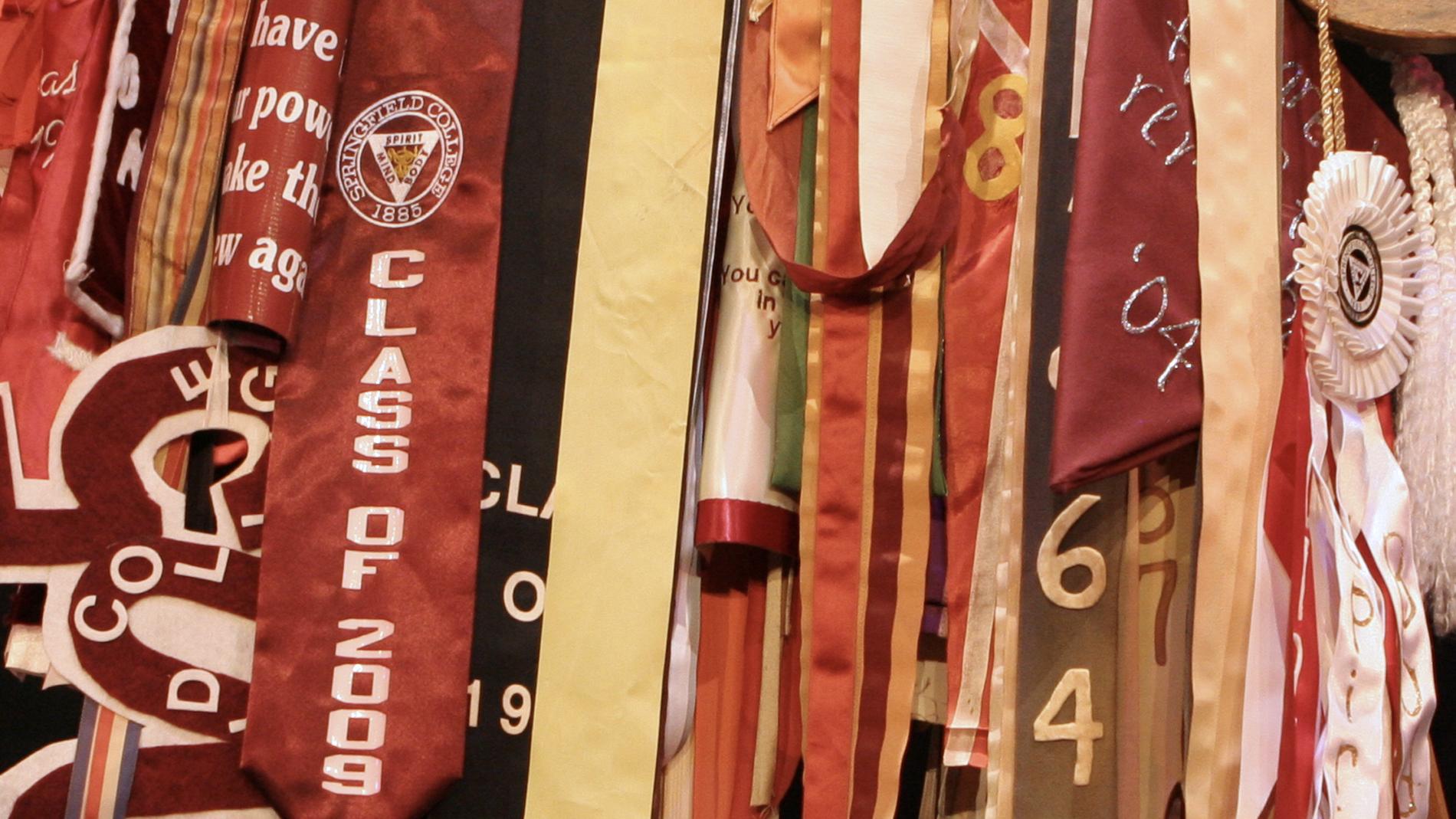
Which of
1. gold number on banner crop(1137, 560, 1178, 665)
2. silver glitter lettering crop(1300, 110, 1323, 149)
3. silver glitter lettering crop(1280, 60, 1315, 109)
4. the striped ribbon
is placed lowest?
the striped ribbon

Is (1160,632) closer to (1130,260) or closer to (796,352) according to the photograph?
(1130,260)

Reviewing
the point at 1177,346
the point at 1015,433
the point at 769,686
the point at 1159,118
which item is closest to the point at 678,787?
the point at 769,686

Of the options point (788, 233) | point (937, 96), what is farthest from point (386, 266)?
point (937, 96)

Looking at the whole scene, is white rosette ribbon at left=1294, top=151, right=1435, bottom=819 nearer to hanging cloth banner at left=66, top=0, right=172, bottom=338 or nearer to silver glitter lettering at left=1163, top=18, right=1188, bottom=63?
silver glitter lettering at left=1163, top=18, right=1188, bottom=63

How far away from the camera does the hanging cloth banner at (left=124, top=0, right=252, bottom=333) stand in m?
1.31

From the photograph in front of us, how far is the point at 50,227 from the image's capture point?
1312 mm

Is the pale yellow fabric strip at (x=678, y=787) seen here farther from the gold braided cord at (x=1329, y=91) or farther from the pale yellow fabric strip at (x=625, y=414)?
the gold braided cord at (x=1329, y=91)

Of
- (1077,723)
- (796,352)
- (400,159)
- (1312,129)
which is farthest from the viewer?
(400,159)

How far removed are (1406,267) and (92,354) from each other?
3.64 feet

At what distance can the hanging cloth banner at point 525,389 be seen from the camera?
1.22 metres

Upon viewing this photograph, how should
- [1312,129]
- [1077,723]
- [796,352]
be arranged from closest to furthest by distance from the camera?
[1077,723] → [1312,129] → [796,352]

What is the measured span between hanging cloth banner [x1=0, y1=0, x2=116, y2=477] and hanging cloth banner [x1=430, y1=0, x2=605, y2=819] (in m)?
0.38

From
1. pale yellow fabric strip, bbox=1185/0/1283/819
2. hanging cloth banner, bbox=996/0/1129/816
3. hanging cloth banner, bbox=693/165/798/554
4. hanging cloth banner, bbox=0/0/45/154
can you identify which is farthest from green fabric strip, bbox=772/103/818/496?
hanging cloth banner, bbox=0/0/45/154

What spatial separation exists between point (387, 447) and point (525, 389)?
13 centimetres
